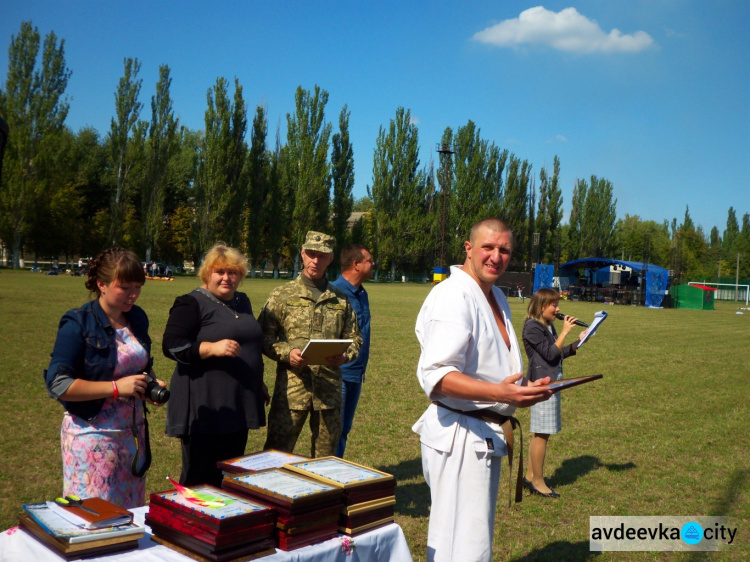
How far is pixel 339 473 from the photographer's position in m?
2.49

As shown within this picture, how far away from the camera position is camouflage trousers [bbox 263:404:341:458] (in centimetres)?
434

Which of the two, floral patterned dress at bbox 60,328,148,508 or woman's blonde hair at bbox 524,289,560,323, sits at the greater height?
woman's blonde hair at bbox 524,289,560,323

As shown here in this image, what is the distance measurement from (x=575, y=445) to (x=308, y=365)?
4.50 metres

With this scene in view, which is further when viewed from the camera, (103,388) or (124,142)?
(124,142)

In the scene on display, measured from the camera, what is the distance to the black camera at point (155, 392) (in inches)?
114

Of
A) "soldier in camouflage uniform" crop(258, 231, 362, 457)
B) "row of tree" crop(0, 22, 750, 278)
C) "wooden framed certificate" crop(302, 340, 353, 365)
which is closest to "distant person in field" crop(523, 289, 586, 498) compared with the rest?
"soldier in camouflage uniform" crop(258, 231, 362, 457)

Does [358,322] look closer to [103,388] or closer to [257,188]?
[103,388]

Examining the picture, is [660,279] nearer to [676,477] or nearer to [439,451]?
[676,477]

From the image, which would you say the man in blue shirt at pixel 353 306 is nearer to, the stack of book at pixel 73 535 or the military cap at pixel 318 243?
the military cap at pixel 318 243

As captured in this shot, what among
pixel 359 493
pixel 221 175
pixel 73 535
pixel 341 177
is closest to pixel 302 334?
pixel 359 493

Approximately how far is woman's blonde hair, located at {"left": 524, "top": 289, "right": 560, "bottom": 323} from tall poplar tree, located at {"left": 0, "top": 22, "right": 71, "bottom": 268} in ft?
157

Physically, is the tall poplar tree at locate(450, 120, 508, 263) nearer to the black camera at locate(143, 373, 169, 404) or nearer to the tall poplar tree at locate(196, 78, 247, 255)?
the tall poplar tree at locate(196, 78, 247, 255)

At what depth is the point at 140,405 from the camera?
3.08 meters

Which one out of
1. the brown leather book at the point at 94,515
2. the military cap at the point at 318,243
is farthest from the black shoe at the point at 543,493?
the brown leather book at the point at 94,515
